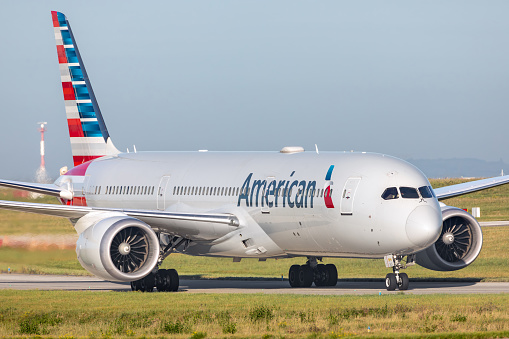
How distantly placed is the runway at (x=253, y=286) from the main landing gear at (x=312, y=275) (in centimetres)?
42

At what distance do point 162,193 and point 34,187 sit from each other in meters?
5.86

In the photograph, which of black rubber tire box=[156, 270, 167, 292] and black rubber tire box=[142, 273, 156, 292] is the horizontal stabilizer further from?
black rubber tire box=[142, 273, 156, 292]

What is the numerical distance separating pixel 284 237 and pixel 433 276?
10.4m

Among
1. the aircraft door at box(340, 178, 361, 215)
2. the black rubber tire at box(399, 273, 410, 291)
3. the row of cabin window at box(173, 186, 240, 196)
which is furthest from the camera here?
the row of cabin window at box(173, 186, 240, 196)

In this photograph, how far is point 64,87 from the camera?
44281 millimetres

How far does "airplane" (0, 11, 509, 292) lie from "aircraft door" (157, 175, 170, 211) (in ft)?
0.17

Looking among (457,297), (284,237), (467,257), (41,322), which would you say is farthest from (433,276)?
(41,322)

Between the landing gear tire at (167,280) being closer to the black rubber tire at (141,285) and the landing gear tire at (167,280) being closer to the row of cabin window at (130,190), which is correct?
the black rubber tire at (141,285)

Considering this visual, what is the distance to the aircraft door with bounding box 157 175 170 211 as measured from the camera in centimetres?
3750

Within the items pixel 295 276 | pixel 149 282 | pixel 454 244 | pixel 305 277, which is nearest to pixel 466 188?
pixel 454 244

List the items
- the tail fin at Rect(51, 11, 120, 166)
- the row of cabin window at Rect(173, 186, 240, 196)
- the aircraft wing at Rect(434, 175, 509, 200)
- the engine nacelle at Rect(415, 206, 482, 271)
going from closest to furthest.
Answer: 1. the engine nacelle at Rect(415, 206, 482, 271)
2. the row of cabin window at Rect(173, 186, 240, 196)
3. the aircraft wing at Rect(434, 175, 509, 200)
4. the tail fin at Rect(51, 11, 120, 166)

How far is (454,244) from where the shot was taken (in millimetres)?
34312

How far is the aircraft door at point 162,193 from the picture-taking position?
3750 centimetres

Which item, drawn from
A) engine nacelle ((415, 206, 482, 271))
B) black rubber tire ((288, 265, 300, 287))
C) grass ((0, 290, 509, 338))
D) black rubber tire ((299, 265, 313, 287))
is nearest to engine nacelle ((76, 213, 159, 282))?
grass ((0, 290, 509, 338))
